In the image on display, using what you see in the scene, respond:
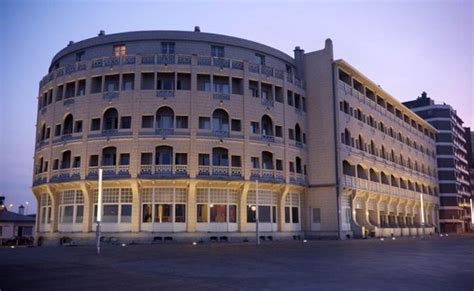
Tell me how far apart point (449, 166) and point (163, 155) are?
7366 centimetres

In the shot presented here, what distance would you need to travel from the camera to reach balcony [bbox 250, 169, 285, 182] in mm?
46844

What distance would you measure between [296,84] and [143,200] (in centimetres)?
2268

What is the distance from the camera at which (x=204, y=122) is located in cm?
4684

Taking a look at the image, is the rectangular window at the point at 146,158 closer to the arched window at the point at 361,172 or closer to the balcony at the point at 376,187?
the balcony at the point at 376,187

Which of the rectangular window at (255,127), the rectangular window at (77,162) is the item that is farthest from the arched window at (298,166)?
the rectangular window at (77,162)

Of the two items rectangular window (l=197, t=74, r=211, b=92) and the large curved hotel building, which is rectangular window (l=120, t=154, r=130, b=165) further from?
rectangular window (l=197, t=74, r=211, b=92)

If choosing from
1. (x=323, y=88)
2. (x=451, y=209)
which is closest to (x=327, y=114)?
(x=323, y=88)

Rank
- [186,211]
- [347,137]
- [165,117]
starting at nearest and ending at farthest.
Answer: [186,211] < [165,117] < [347,137]

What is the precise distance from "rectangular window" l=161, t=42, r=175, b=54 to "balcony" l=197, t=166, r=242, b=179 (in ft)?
43.1

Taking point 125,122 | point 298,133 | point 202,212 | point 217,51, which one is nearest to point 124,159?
point 125,122

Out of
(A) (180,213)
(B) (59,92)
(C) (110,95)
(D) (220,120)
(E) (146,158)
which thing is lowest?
(A) (180,213)

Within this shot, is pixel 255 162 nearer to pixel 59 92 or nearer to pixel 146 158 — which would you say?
pixel 146 158

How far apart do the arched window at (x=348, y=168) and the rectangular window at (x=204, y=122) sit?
64.2 ft

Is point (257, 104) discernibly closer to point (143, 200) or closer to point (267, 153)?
point (267, 153)
